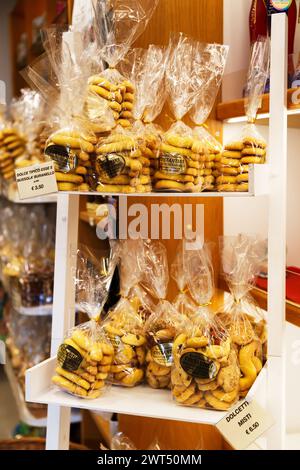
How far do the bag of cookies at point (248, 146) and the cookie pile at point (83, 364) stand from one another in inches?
18.1

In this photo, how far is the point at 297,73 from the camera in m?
1.31

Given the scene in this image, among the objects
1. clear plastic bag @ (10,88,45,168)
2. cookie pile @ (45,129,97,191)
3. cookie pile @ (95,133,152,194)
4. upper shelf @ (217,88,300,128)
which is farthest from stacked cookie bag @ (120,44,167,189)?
clear plastic bag @ (10,88,45,168)

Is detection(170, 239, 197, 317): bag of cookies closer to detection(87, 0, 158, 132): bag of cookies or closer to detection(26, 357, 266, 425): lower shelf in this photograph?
detection(26, 357, 266, 425): lower shelf

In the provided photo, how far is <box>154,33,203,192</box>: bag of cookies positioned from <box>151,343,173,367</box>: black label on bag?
369 millimetres

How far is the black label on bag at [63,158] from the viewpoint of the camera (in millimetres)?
1189

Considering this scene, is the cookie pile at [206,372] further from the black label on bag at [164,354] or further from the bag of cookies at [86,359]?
the bag of cookies at [86,359]

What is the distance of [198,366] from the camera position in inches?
45.0

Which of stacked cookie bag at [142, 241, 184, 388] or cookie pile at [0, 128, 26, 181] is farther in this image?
cookie pile at [0, 128, 26, 181]

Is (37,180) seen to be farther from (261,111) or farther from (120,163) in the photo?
(261,111)

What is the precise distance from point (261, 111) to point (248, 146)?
0.21 metres

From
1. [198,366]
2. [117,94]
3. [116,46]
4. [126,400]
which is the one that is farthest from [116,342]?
[116,46]

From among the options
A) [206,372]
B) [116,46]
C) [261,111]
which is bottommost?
[206,372]

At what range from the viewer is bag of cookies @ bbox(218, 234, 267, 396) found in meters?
1.22
